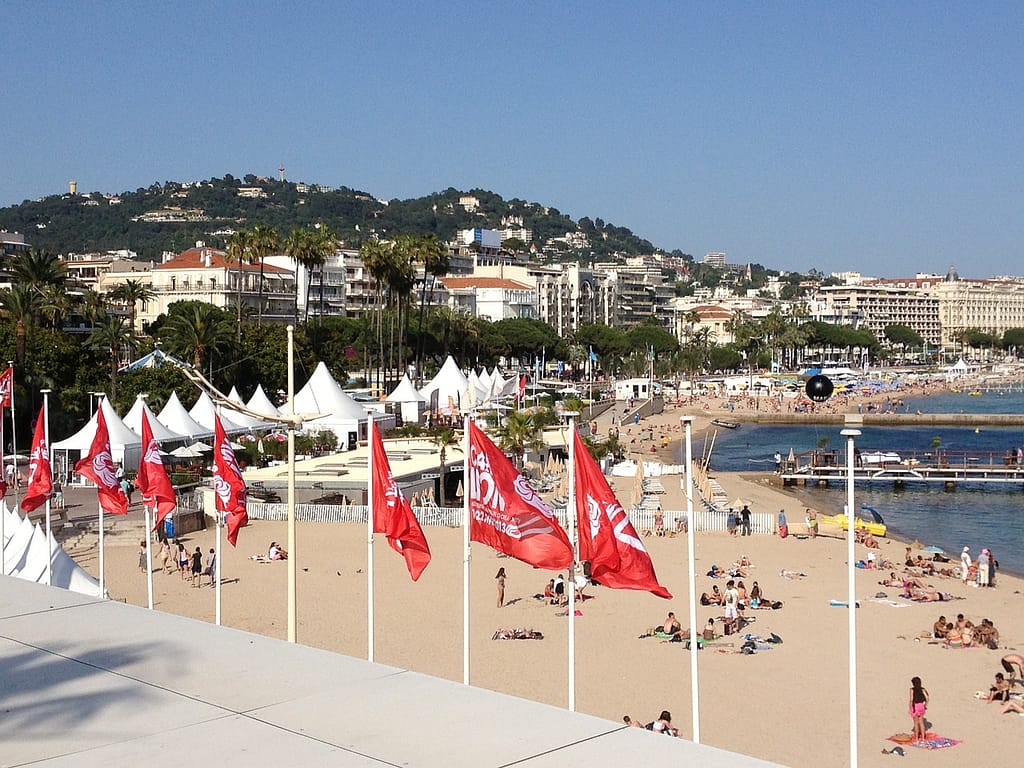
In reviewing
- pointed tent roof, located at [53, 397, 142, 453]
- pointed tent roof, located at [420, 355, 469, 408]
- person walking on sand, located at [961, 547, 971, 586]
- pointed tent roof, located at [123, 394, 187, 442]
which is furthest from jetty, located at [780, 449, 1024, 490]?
pointed tent roof, located at [53, 397, 142, 453]

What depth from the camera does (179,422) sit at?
42.5m

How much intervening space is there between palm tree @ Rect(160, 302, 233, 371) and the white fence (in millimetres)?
22641

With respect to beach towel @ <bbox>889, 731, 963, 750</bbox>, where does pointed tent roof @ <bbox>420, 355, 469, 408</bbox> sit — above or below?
above

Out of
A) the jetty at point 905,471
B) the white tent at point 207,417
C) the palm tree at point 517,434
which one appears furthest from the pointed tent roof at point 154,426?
the jetty at point 905,471

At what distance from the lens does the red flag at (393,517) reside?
1445cm

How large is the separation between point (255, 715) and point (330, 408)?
138 ft

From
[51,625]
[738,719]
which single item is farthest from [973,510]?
[51,625]

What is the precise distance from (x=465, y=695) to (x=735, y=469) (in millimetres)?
54345

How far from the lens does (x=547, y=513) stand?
12.9 m

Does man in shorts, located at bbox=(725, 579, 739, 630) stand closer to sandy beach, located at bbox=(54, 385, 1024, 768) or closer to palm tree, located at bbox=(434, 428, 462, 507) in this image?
sandy beach, located at bbox=(54, 385, 1024, 768)

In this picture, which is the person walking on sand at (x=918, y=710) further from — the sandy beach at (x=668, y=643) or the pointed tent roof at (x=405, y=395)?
the pointed tent roof at (x=405, y=395)

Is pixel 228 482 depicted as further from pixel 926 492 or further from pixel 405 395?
pixel 405 395

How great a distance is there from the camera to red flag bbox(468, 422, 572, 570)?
495 inches

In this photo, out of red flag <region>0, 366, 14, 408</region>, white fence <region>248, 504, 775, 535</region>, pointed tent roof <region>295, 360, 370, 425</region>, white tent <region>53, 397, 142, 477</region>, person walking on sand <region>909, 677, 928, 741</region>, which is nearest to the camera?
person walking on sand <region>909, 677, 928, 741</region>
